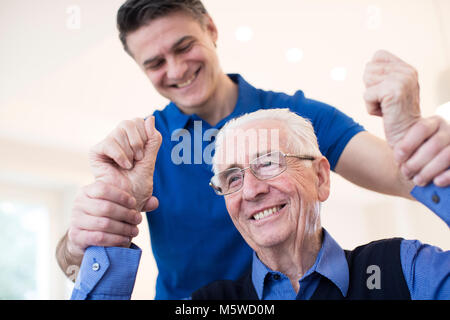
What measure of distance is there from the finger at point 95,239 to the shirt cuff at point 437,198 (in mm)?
555

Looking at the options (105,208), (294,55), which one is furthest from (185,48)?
(294,55)

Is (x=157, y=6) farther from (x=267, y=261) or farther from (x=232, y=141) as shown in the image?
(x=267, y=261)

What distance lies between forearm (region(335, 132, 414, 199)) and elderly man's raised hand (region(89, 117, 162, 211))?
0.56 m

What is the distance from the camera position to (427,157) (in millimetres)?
736

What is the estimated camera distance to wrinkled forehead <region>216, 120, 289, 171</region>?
3.40ft

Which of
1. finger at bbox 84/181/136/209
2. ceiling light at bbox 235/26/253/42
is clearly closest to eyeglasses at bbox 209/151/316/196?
finger at bbox 84/181/136/209

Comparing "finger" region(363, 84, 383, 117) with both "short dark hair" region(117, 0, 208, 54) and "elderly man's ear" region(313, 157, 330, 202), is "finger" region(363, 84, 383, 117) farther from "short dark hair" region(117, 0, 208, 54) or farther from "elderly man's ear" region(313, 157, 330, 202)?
"short dark hair" region(117, 0, 208, 54)

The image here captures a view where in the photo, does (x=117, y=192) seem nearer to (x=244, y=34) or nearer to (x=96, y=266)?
(x=96, y=266)

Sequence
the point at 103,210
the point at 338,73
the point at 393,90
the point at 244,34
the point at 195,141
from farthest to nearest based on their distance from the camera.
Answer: the point at 338,73 → the point at 244,34 → the point at 195,141 → the point at 103,210 → the point at 393,90

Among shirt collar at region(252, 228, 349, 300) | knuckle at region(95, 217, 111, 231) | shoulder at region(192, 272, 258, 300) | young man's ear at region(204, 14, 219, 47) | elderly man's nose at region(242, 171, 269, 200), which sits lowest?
shoulder at region(192, 272, 258, 300)

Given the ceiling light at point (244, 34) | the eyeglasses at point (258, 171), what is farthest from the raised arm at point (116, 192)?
the ceiling light at point (244, 34)

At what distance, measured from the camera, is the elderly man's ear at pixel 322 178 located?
1.08 m

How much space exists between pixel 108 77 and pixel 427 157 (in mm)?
2157
